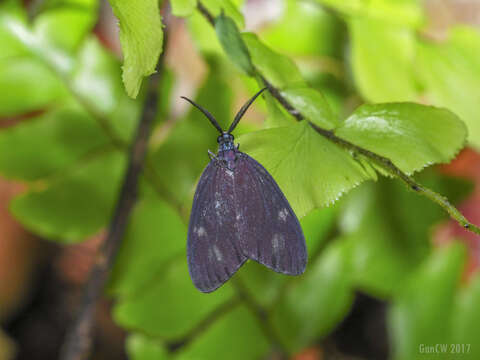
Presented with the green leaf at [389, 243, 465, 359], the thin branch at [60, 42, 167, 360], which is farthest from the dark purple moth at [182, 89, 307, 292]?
A: the green leaf at [389, 243, 465, 359]

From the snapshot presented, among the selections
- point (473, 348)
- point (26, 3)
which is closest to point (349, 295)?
point (473, 348)

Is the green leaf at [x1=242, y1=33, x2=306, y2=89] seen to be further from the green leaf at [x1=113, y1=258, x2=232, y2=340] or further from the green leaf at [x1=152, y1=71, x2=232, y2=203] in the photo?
the green leaf at [x1=113, y1=258, x2=232, y2=340]

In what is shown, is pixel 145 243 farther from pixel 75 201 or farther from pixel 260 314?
pixel 260 314

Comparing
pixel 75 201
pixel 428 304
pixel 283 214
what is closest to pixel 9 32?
pixel 75 201

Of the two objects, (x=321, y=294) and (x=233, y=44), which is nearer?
(x=233, y=44)

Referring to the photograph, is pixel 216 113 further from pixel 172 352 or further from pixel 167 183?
pixel 172 352

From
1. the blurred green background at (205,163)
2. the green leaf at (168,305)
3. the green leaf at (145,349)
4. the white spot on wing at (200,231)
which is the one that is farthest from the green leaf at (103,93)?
the white spot on wing at (200,231)
